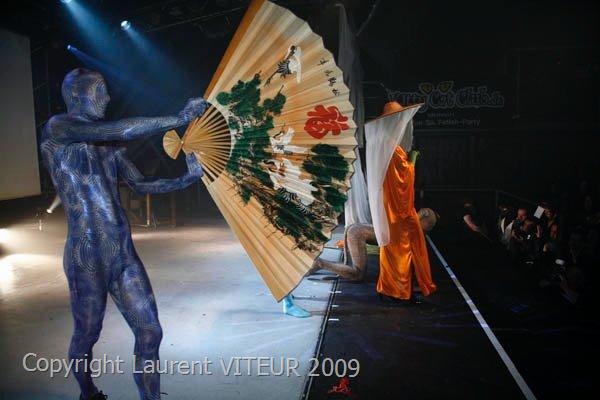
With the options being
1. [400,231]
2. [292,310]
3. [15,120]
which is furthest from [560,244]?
[15,120]

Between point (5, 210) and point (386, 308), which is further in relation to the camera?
point (5, 210)

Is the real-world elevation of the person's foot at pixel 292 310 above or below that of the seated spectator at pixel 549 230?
below

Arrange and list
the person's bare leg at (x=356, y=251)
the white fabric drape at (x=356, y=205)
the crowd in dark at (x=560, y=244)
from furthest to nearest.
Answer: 1. the white fabric drape at (x=356, y=205)
2. the person's bare leg at (x=356, y=251)
3. the crowd in dark at (x=560, y=244)

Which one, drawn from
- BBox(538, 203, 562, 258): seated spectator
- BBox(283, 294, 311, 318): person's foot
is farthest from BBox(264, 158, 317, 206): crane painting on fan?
BBox(538, 203, 562, 258): seated spectator

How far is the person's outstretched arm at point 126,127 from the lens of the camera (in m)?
1.98

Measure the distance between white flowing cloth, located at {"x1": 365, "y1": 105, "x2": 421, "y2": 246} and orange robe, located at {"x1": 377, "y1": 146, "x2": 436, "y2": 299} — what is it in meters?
0.10

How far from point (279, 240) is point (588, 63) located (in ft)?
35.2

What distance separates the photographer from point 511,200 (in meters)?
7.65

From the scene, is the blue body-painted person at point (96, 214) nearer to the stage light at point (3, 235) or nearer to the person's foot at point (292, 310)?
the person's foot at point (292, 310)

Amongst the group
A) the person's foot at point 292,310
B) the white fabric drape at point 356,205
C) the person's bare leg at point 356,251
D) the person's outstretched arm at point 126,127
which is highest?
the person's outstretched arm at point 126,127

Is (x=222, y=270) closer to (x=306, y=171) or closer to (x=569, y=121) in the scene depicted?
(x=306, y=171)

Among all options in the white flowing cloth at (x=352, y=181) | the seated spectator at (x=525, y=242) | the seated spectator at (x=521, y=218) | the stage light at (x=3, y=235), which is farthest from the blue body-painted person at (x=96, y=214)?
the stage light at (x=3, y=235)

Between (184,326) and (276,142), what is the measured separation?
87.4 inches

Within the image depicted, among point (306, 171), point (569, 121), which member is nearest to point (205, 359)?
point (306, 171)
